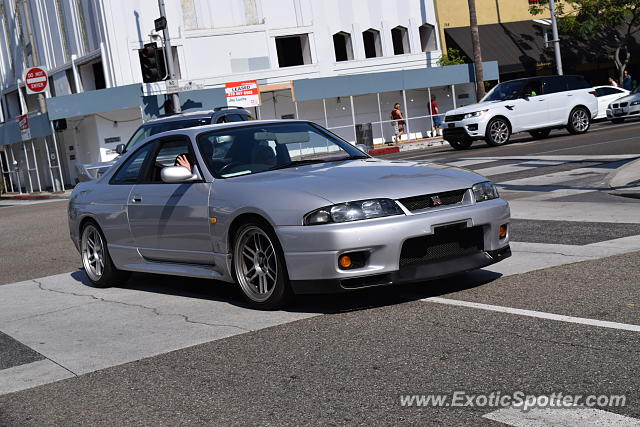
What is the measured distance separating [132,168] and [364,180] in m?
2.84

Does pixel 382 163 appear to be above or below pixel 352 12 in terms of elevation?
below

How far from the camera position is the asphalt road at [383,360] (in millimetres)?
4488

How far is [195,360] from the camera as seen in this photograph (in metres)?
5.70

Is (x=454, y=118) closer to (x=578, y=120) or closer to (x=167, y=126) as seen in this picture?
(x=578, y=120)

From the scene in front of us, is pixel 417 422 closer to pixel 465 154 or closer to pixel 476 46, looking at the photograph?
pixel 465 154

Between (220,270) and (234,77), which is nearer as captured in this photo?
(220,270)

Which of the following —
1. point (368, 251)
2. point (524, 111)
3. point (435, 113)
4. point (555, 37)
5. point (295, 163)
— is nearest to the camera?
point (368, 251)

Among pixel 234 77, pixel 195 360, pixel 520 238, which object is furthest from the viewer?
pixel 234 77

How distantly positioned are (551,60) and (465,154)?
2410 cm

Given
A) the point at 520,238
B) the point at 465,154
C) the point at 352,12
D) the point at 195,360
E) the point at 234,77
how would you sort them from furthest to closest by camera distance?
the point at 352,12 → the point at 234,77 → the point at 465,154 → the point at 520,238 → the point at 195,360

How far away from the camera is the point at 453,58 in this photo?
44469 mm

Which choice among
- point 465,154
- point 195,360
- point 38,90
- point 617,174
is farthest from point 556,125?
point 195,360

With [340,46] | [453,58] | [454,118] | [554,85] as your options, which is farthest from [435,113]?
[454,118]

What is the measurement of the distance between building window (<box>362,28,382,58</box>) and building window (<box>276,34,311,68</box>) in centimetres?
336
